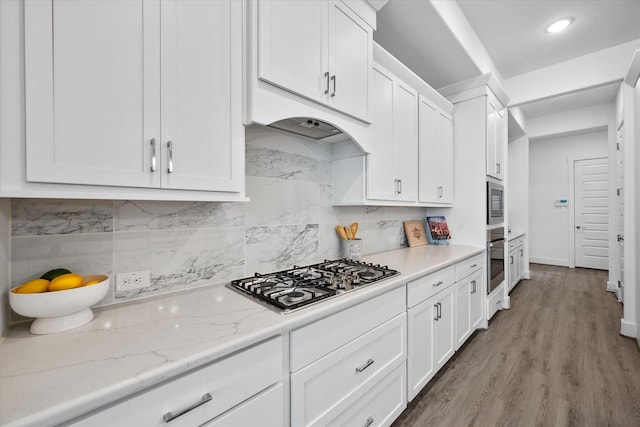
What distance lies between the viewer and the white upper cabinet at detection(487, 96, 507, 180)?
3.04m

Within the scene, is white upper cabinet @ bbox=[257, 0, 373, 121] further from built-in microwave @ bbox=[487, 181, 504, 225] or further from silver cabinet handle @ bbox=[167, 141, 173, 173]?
built-in microwave @ bbox=[487, 181, 504, 225]

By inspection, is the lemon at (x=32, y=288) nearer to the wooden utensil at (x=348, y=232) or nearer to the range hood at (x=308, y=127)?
the range hood at (x=308, y=127)

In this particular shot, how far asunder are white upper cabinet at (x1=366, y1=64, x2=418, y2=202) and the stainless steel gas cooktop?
22.9 inches

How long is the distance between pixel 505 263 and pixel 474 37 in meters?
2.65

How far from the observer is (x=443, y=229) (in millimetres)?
3051

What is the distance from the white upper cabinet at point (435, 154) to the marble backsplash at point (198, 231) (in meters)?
0.87

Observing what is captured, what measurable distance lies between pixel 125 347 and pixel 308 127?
4.40ft

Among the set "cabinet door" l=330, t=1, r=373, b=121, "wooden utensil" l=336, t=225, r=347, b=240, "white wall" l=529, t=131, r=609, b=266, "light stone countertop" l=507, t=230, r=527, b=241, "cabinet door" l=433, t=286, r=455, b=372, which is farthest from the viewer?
"white wall" l=529, t=131, r=609, b=266

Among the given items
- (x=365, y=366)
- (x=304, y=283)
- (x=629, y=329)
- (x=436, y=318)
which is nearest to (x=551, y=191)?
(x=629, y=329)

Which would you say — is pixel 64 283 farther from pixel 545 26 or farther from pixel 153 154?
pixel 545 26

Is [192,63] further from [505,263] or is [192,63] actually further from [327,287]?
[505,263]

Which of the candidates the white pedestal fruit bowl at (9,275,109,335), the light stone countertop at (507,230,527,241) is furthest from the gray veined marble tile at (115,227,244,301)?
the light stone countertop at (507,230,527,241)

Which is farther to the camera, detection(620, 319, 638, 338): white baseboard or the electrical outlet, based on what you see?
detection(620, 319, 638, 338): white baseboard

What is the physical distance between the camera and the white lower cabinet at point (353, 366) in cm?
106
